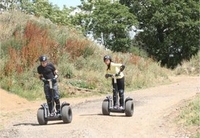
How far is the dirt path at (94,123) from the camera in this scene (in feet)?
32.5

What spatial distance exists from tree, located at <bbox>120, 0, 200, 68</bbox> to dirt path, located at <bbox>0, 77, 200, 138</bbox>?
2886 centimetres

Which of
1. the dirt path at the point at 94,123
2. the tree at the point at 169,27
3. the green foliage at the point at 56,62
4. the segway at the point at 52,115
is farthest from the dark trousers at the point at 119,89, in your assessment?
the tree at the point at 169,27

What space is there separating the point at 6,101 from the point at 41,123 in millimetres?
5357

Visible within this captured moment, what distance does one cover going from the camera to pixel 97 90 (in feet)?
66.1

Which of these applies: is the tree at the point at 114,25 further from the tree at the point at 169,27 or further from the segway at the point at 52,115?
the segway at the point at 52,115

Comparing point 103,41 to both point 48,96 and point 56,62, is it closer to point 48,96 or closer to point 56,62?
point 56,62

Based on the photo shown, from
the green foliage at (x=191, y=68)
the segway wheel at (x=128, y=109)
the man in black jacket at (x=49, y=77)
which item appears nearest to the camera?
the man in black jacket at (x=49, y=77)

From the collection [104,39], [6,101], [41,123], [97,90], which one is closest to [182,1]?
[104,39]

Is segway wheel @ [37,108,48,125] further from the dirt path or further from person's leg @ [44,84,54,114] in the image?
person's leg @ [44,84,54,114]

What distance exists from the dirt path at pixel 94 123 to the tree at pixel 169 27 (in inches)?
1136

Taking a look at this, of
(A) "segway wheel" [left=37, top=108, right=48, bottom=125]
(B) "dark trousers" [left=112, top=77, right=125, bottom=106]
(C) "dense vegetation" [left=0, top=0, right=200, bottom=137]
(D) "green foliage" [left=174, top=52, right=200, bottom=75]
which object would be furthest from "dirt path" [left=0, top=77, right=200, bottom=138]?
(D) "green foliage" [left=174, top=52, right=200, bottom=75]

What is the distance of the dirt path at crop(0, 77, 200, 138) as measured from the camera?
32.5 feet

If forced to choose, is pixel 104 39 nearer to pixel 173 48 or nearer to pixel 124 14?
pixel 124 14

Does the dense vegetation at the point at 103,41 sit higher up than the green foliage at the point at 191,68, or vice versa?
the dense vegetation at the point at 103,41
